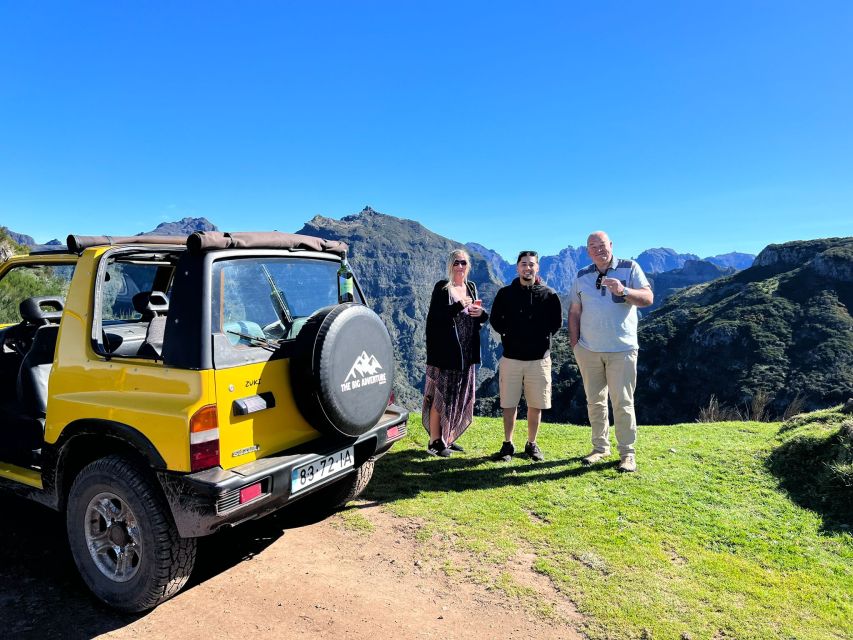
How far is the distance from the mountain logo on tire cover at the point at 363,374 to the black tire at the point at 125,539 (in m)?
1.26

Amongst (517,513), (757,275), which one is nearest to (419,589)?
(517,513)

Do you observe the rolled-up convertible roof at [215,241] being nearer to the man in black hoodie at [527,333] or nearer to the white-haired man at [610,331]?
the man in black hoodie at [527,333]

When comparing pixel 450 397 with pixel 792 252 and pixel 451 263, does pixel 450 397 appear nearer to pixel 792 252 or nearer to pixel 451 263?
pixel 451 263

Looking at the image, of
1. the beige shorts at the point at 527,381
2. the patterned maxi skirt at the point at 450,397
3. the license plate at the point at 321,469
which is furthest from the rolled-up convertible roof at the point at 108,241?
the beige shorts at the point at 527,381

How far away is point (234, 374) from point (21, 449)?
218cm

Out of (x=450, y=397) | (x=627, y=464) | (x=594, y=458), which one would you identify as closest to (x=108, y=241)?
(x=450, y=397)

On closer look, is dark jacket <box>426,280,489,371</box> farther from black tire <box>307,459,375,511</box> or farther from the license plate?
the license plate

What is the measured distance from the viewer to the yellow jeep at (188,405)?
280cm

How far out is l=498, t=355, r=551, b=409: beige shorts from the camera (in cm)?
564

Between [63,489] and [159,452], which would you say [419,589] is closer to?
[159,452]

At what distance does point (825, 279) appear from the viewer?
280ft

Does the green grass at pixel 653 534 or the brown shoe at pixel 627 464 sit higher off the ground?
the brown shoe at pixel 627 464

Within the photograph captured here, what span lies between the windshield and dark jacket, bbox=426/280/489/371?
175 centimetres

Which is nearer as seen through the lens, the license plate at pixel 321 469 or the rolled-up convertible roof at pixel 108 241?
the license plate at pixel 321 469
